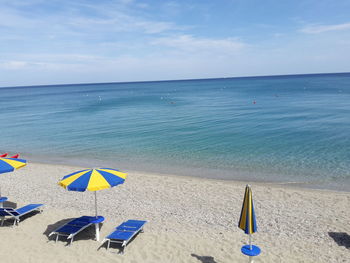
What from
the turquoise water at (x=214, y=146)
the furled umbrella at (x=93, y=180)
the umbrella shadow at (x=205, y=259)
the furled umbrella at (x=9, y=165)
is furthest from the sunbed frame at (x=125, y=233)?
the turquoise water at (x=214, y=146)

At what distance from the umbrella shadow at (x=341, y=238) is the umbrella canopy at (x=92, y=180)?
7.14 m

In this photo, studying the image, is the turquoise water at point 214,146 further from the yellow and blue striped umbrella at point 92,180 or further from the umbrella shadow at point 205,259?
the yellow and blue striped umbrella at point 92,180

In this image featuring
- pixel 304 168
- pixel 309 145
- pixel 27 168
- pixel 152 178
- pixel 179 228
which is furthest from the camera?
pixel 309 145

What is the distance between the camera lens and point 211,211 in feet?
40.1

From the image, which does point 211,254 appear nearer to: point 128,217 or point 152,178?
point 128,217

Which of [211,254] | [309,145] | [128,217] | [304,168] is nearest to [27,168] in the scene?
[128,217]

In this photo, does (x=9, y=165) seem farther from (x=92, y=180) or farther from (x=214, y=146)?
(x=214, y=146)

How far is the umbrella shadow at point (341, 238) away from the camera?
939 cm

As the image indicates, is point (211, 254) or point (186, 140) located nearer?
point (211, 254)

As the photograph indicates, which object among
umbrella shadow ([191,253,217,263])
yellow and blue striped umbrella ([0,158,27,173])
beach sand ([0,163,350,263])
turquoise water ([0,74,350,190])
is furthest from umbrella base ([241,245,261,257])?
turquoise water ([0,74,350,190])

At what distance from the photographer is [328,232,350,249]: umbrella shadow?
939cm

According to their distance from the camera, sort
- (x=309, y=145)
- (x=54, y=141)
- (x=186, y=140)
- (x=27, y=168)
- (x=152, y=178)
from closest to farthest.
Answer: (x=152, y=178) < (x=27, y=168) < (x=309, y=145) < (x=186, y=140) < (x=54, y=141)

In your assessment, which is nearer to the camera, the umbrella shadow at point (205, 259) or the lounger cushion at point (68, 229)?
the umbrella shadow at point (205, 259)

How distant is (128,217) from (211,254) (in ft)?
13.5
